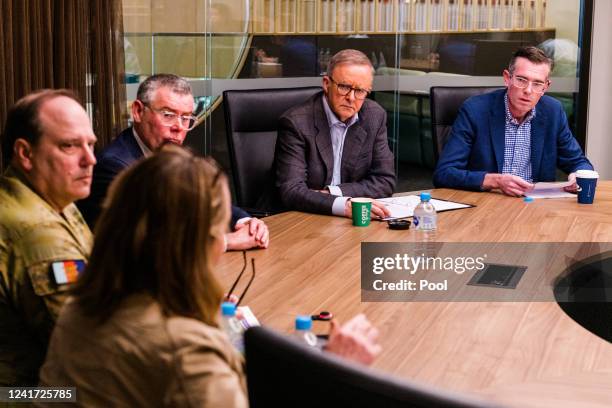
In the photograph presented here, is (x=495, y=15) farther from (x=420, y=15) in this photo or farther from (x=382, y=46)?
(x=382, y=46)

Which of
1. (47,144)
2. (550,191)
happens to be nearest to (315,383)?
(47,144)

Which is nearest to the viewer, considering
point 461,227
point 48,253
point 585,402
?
point 585,402

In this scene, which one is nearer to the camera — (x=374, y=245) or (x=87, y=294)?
(x=87, y=294)

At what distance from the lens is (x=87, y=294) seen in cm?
138

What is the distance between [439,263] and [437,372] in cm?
84

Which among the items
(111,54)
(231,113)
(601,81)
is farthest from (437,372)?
(601,81)

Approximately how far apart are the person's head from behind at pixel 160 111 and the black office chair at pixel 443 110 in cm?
145

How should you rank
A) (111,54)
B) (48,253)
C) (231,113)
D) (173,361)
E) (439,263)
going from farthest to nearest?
1. (111,54)
2. (231,113)
3. (439,263)
4. (48,253)
5. (173,361)

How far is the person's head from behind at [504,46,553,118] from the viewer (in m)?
3.74

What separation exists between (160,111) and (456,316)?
4.36ft

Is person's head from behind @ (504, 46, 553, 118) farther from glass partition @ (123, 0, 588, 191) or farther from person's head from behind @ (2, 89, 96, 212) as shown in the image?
person's head from behind @ (2, 89, 96, 212)

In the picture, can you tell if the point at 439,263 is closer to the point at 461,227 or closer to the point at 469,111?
the point at 461,227

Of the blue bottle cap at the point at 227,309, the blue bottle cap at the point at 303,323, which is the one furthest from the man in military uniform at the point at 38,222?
the blue bottle cap at the point at 303,323

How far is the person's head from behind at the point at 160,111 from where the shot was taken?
3.00m
